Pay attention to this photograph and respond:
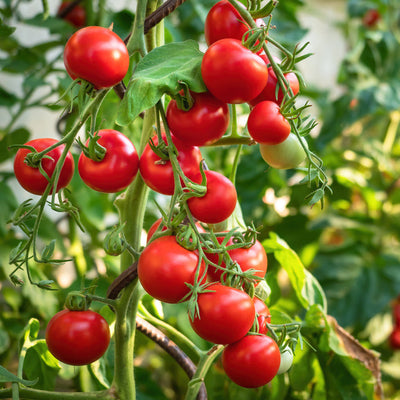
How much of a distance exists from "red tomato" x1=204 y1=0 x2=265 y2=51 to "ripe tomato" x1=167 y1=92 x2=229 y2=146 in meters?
0.05

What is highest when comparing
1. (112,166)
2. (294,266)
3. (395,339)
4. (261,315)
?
(112,166)

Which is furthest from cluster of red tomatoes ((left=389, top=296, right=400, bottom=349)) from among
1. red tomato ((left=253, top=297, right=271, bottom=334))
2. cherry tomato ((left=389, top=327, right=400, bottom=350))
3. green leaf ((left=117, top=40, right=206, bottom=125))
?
green leaf ((left=117, top=40, right=206, bottom=125))

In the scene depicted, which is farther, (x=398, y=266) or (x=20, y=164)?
(x=398, y=266)

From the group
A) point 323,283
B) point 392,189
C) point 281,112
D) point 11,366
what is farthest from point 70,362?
point 392,189

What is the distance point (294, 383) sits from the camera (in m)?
0.52

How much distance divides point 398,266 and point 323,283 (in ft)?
0.58

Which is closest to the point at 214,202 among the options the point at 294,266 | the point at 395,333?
the point at 294,266

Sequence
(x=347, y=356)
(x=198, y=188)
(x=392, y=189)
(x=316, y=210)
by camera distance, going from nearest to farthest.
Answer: (x=198, y=188)
(x=347, y=356)
(x=392, y=189)
(x=316, y=210)

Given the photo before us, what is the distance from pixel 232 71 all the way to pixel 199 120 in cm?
4

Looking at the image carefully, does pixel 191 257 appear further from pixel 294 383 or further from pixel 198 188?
pixel 294 383

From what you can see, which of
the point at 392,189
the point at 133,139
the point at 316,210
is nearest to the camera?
the point at 133,139

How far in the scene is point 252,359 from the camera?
1.03 feet

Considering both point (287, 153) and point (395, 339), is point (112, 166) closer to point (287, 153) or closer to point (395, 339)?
point (287, 153)

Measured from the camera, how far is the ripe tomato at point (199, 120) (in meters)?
0.31
